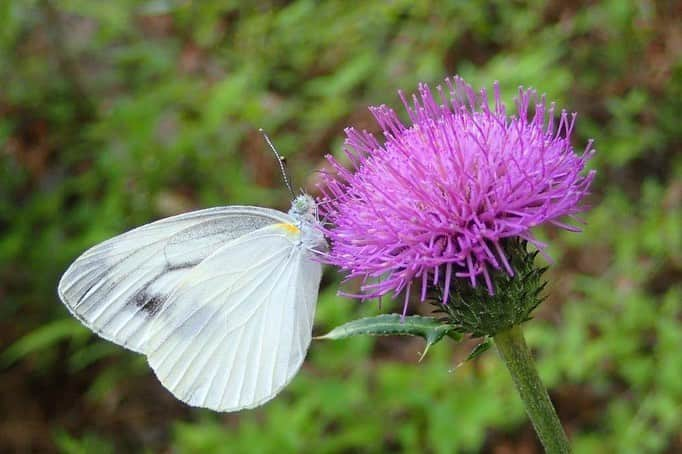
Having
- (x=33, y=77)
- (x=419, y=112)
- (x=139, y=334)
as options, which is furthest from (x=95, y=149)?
(x=419, y=112)

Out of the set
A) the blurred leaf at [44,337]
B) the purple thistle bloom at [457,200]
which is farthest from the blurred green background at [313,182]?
the purple thistle bloom at [457,200]

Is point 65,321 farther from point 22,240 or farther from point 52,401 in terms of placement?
point 52,401

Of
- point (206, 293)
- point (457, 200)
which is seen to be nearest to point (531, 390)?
point (457, 200)

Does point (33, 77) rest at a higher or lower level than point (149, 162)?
higher

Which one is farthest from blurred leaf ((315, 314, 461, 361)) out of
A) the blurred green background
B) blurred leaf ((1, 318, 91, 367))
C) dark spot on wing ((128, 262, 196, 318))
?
blurred leaf ((1, 318, 91, 367))

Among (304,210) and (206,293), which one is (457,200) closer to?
(304,210)

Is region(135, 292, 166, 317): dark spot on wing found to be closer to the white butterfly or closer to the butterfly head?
the white butterfly
